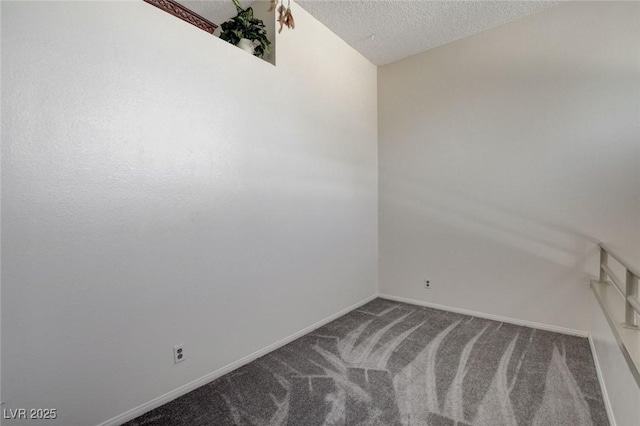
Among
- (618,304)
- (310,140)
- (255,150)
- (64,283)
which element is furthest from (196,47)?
(618,304)

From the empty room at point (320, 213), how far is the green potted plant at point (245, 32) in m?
0.02

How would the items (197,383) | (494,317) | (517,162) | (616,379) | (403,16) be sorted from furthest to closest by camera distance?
(494,317)
(517,162)
(403,16)
(197,383)
(616,379)

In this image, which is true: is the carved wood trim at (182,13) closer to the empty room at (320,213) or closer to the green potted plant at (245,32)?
the empty room at (320,213)

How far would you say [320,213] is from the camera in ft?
10.4

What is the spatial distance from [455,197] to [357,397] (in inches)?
96.6

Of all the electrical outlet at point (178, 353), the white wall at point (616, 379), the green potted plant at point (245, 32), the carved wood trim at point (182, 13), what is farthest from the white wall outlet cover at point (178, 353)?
the carved wood trim at point (182, 13)

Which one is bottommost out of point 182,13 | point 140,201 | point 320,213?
point 320,213

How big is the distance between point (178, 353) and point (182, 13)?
2.97 m

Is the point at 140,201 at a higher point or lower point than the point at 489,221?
higher

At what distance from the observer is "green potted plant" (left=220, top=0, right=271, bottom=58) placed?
248cm

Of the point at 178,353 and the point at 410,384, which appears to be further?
the point at 410,384

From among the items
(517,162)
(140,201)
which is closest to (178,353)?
(140,201)

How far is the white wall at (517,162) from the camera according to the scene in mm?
2682

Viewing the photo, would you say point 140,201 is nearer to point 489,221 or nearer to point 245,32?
point 245,32
